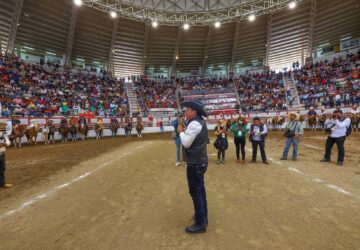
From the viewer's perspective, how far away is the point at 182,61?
4034 cm

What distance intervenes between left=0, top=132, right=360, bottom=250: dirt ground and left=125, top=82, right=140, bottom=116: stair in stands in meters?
24.3

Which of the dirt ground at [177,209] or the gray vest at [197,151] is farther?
the gray vest at [197,151]

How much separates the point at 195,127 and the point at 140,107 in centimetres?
2984

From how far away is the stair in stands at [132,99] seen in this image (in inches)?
1212

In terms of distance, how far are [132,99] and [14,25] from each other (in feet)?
54.4

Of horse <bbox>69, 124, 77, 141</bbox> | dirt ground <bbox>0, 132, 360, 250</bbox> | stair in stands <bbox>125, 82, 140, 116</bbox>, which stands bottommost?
dirt ground <bbox>0, 132, 360, 250</bbox>

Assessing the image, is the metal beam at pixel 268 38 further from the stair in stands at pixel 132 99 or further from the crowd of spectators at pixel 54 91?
the crowd of spectators at pixel 54 91

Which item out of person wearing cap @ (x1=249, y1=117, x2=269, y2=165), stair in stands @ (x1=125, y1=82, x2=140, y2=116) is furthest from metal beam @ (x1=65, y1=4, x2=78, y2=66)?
person wearing cap @ (x1=249, y1=117, x2=269, y2=165)

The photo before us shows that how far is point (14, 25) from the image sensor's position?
80.4ft

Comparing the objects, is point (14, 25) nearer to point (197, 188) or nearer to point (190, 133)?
point (190, 133)

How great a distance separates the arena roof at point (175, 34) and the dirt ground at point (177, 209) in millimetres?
25770

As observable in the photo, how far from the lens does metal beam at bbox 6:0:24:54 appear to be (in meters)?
23.6

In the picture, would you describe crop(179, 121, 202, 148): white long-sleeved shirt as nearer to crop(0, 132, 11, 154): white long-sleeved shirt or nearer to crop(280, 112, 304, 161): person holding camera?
crop(0, 132, 11, 154): white long-sleeved shirt

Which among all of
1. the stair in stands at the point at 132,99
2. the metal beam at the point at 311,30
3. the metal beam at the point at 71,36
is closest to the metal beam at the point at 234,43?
the metal beam at the point at 311,30
